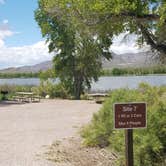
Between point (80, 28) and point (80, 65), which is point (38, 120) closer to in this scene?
point (80, 28)

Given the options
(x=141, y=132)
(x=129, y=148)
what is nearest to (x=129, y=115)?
(x=129, y=148)

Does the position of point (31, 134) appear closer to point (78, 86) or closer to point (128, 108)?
point (128, 108)

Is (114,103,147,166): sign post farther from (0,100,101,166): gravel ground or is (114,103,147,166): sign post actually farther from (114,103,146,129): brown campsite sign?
(0,100,101,166): gravel ground

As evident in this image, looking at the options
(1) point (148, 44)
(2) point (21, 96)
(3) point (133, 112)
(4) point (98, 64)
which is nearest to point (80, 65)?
(4) point (98, 64)

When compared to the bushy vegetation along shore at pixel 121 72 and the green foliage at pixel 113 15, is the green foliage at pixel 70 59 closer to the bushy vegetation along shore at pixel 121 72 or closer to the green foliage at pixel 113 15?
the bushy vegetation along shore at pixel 121 72

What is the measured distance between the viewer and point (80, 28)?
456 inches

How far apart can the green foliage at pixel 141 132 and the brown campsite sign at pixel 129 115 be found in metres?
1.79

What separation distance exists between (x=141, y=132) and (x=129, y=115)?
2.21 metres

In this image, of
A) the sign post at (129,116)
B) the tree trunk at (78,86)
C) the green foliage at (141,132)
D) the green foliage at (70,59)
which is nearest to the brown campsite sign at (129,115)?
the sign post at (129,116)

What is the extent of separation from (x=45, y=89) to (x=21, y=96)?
12.5ft

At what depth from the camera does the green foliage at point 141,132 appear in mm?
9133

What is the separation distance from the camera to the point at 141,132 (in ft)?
31.0

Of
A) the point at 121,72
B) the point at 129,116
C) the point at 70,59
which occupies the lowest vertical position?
the point at 129,116

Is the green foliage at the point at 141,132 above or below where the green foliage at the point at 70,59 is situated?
below
